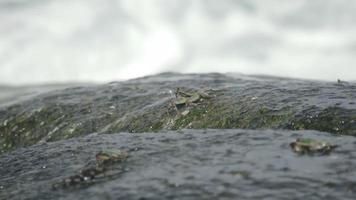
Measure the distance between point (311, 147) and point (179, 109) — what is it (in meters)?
3.72

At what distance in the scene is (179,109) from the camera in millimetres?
9070

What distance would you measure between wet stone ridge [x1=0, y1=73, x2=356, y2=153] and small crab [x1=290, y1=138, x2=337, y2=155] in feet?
4.15

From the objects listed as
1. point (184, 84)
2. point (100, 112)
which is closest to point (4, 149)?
point (100, 112)

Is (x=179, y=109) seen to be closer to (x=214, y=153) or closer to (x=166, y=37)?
(x=214, y=153)

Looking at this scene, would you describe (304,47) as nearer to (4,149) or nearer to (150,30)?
(150,30)

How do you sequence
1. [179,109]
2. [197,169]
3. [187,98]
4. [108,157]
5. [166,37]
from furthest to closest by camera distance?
[166,37] → [187,98] → [179,109] → [108,157] → [197,169]

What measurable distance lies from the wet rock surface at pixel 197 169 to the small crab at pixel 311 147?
0.23 ft

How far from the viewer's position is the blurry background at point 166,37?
34469 mm

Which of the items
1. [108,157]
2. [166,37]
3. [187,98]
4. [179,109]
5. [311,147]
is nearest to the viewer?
[311,147]

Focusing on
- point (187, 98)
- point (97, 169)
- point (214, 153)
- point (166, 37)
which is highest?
point (166, 37)

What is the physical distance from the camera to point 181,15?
3666 cm

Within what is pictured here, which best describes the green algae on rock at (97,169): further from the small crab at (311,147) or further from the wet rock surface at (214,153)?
the small crab at (311,147)

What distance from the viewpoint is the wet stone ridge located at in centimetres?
748

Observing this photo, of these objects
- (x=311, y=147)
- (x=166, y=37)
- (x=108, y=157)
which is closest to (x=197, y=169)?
(x=108, y=157)
